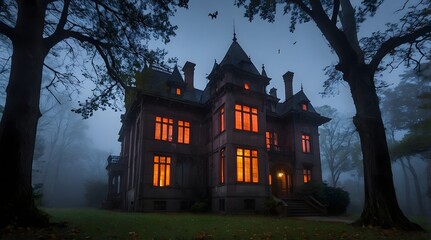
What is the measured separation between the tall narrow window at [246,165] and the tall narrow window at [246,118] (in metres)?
1.84

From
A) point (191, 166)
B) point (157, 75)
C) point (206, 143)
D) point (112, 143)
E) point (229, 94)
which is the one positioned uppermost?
point (112, 143)

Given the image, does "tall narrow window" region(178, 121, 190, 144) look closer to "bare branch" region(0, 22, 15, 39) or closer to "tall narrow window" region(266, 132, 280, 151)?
"tall narrow window" region(266, 132, 280, 151)

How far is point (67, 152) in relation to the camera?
57531 mm

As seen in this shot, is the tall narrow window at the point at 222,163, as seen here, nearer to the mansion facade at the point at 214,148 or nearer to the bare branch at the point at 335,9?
the mansion facade at the point at 214,148

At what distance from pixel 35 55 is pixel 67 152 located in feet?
185

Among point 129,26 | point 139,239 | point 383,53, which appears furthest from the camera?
point 129,26

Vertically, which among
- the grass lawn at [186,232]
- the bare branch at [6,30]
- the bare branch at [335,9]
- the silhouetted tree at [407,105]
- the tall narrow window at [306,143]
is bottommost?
the grass lawn at [186,232]

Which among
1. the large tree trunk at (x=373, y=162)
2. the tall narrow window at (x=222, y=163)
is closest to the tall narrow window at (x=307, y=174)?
the tall narrow window at (x=222, y=163)

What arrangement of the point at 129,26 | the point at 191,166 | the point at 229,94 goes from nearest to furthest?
1. the point at 129,26
2. the point at 229,94
3. the point at 191,166

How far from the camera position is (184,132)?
23875 mm

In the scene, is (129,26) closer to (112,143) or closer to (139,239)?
(139,239)

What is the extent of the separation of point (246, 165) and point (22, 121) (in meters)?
15.5

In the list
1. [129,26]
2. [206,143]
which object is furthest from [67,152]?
[129,26]

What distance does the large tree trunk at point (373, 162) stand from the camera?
926 cm
